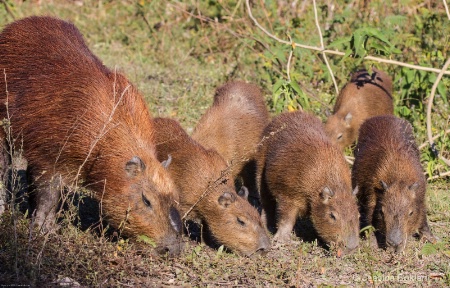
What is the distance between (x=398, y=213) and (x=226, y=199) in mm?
1442

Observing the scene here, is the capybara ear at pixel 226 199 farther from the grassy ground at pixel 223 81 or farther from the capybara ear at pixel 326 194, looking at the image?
the capybara ear at pixel 326 194

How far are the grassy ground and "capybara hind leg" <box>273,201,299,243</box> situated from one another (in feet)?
0.50

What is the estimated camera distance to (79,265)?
16.1 feet

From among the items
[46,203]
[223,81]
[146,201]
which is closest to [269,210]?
[146,201]

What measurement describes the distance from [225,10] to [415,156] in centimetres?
525

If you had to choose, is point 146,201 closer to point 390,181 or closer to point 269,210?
point 269,210

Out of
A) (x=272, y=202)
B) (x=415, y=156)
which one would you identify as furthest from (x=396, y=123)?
(x=272, y=202)

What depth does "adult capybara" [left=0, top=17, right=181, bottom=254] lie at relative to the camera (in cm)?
518

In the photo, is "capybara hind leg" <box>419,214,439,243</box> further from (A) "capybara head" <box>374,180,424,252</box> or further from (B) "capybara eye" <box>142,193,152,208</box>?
(B) "capybara eye" <box>142,193,152,208</box>

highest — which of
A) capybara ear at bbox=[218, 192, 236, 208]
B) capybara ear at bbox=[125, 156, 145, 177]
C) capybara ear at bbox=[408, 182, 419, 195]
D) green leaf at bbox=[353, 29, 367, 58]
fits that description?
green leaf at bbox=[353, 29, 367, 58]

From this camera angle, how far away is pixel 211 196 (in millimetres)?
6156

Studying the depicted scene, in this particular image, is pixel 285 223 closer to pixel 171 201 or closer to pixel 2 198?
pixel 171 201

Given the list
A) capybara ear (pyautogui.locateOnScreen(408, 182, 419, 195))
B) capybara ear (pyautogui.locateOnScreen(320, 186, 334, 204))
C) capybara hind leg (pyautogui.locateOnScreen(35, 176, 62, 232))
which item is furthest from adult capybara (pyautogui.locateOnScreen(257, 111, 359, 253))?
capybara hind leg (pyautogui.locateOnScreen(35, 176, 62, 232))

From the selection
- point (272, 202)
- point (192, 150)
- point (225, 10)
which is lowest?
point (272, 202)
